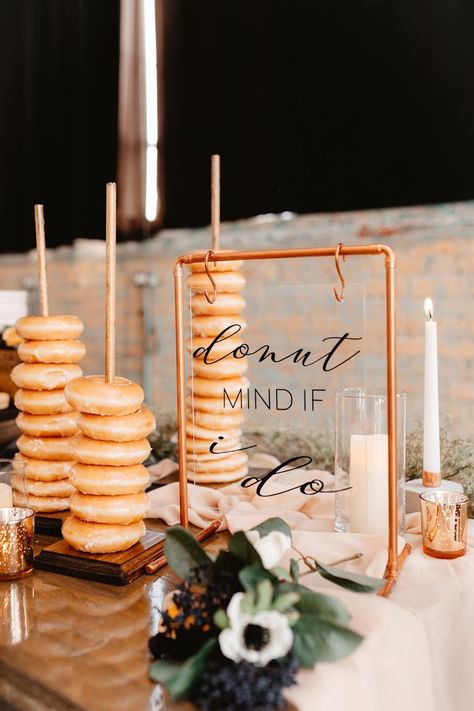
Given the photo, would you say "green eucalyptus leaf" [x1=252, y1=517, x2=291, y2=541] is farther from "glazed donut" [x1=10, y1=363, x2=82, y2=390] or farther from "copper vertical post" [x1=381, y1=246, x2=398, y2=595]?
"glazed donut" [x1=10, y1=363, x2=82, y2=390]

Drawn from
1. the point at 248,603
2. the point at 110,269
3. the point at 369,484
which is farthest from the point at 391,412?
the point at 110,269

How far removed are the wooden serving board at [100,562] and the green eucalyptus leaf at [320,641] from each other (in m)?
0.41

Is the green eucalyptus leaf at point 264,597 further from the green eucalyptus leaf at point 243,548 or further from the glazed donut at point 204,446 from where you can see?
the glazed donut at point 204,446

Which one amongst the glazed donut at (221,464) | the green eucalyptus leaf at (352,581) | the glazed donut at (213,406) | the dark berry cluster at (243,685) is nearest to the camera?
the dark berry cluster at (243,685)

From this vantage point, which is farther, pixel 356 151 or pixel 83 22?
pixel 83 22

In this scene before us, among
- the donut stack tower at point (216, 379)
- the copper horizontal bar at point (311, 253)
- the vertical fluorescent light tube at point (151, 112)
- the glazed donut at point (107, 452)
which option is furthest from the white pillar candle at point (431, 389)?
the vertical fluorescent light tube at point (151, 112)

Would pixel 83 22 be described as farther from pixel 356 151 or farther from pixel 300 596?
pixel 300 596

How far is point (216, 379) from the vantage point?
144cm

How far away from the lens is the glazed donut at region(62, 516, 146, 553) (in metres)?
1.16

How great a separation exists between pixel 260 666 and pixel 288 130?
5.10 ft

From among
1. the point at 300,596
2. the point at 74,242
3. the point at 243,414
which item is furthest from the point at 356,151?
the point at 300,596

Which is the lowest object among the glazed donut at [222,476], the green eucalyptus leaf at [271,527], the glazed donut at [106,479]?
the glazed donut at [222,476]

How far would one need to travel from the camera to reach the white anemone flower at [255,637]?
0.75 m

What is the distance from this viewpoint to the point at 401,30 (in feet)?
5.54
